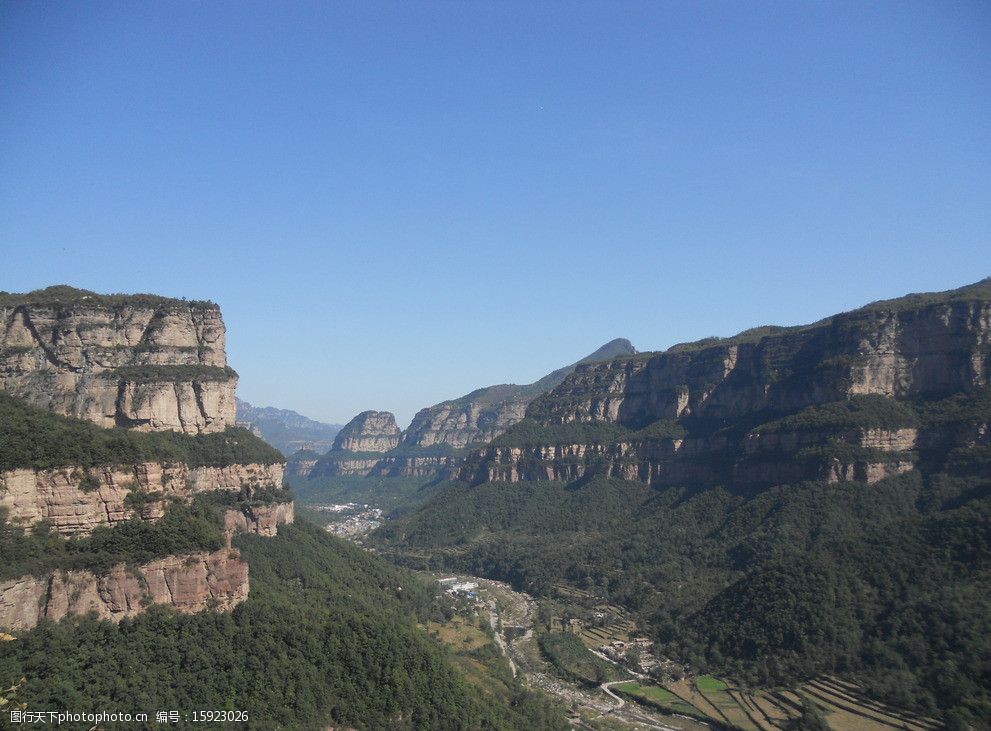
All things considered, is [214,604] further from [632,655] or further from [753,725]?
[632,655]

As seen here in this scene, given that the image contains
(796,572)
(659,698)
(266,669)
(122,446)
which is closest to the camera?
(266,669)

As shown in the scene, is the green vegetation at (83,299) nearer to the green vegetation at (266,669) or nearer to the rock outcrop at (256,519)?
the rock outcrop at (256,519)

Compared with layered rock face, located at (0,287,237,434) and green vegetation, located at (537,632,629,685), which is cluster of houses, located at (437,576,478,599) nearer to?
green vegetation, located at (537,632,629,685)

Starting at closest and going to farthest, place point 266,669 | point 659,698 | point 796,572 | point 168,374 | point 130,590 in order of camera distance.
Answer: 1. point 130,590
2. point 266,669
3. point 659,698
4. point 796,572
5. point 168,374

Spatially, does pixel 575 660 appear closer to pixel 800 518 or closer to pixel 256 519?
pixel 256 519

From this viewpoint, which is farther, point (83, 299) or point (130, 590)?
point (83, 299)

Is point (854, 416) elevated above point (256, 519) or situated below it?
above

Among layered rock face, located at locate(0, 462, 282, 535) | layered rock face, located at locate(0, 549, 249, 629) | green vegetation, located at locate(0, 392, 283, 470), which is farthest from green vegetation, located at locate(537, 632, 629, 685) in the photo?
→ green vegetation, located at locate(0, 392, 283, 470)

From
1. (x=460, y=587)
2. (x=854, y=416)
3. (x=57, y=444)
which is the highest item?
(x=854, y=416)

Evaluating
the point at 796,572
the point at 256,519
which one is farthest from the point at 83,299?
the point at 796,572
